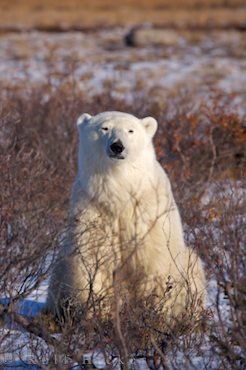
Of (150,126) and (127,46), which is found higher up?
(127,46)

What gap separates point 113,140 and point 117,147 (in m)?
0.05

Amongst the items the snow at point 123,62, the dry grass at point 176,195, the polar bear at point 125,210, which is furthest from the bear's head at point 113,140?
the snow at point 123,62

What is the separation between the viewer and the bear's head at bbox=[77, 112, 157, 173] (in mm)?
4719

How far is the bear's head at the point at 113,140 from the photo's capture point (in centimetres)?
472

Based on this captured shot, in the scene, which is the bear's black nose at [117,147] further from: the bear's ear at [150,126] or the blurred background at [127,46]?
the blurred background at [127,46]

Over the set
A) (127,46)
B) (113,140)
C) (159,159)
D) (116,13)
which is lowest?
(113,140)

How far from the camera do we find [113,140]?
4.70 metres

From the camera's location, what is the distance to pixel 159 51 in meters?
19.4

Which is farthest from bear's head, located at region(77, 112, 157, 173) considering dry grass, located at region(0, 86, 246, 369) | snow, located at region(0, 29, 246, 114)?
snow, located at region(0, 29, 246, 114)

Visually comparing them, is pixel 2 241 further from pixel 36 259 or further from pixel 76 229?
pixel 76 229

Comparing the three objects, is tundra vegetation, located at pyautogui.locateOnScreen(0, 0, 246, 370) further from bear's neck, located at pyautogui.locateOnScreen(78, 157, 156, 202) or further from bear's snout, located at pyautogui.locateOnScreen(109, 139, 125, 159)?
bear's snout, located at pyautogui.locateOnScreen(109, 139, 125, 159)

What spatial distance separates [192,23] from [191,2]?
5.18m

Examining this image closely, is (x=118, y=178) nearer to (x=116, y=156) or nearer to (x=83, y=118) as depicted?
(x=116, y=156)

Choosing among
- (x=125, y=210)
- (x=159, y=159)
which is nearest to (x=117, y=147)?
(x=125, y=210)
